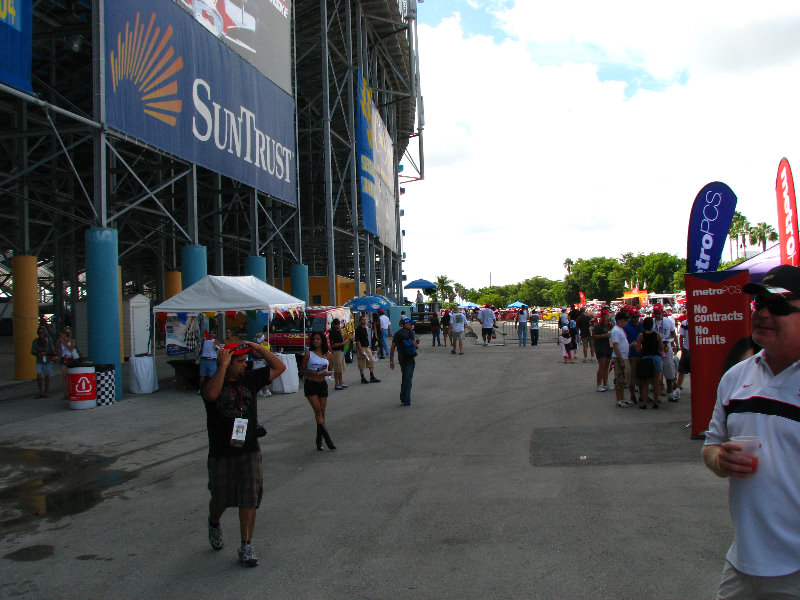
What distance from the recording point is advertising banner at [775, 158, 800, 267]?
7.82m

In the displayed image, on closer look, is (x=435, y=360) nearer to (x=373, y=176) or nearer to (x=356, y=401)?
(x=356, y=401)

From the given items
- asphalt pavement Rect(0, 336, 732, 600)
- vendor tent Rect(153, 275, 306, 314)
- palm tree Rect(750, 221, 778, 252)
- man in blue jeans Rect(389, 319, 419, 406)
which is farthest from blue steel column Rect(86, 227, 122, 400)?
palm tree Rect(750, 221, 778, 252)

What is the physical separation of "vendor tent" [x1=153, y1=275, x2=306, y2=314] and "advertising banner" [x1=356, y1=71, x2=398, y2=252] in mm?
19275

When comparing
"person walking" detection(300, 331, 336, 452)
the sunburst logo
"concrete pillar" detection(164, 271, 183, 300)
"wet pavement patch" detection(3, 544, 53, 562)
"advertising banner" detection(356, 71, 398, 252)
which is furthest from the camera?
"advertising banner" detection(356, 71, 398, 252)

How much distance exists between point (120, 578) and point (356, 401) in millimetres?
8168

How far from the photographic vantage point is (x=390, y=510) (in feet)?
18.2

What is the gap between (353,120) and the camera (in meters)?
32.5

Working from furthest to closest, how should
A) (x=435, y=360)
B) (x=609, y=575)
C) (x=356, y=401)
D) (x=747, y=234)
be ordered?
(x=747, y=234) → (x=435, y=360) → (x=356, y=401) → (x=609, y=575)

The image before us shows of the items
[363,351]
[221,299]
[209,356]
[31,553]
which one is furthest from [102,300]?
[31,553]

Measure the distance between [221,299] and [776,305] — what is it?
42.1 feet

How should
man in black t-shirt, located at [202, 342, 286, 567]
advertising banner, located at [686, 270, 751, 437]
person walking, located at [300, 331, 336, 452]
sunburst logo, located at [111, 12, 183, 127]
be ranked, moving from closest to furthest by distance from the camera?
man in black t-shirt, located at [202, 342, 286, 567] < advertising banner, located at [686, 270, 751, 437] < person walking, located at [300, 331, 336, 452] < sunburst logo, located at [111, 12, 183, 127]

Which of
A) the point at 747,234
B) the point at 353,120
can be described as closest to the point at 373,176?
the point at 353,120

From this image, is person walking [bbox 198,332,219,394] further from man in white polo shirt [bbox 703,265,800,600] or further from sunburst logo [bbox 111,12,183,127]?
man in white polo shirt [bbox 703,265,800,600]

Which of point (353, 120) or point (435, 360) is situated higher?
point (353, 120)
